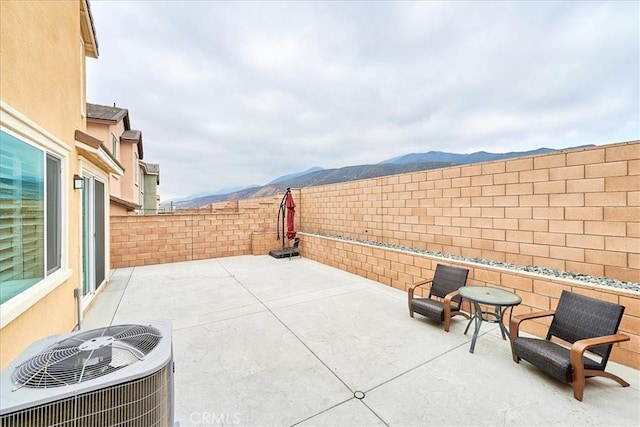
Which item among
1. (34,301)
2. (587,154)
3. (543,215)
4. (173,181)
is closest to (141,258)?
(34,301)

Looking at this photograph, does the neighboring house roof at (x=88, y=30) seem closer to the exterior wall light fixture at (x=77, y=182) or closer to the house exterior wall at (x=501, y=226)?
the exterior wall light fixture at (x=77, y=182)

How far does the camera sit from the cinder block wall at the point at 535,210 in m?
3.03

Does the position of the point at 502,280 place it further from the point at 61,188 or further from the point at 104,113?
the point at 104,113

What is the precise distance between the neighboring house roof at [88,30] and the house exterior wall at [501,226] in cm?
453

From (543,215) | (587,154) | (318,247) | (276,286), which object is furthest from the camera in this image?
(318,247)

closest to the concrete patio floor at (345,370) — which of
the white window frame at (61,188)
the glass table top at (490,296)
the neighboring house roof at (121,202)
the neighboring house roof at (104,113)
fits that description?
the glass table top at (490,296)

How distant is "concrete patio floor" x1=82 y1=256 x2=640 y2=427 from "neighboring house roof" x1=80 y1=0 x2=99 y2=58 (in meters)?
4.79

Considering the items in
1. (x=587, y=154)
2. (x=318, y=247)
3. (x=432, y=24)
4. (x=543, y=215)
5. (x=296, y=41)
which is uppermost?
(x=296, y=41)

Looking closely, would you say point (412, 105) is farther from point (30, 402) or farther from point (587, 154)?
point (30, 402)

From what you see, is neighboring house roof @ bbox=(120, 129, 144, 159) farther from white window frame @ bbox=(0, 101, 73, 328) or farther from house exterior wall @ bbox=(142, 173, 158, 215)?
white window frame @ bbox=(0, 101, 73, 328)

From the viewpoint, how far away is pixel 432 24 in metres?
6.12

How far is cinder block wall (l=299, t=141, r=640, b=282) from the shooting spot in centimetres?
303

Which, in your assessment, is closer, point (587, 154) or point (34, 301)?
point (34, 301)

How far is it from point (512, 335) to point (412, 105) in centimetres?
1095
